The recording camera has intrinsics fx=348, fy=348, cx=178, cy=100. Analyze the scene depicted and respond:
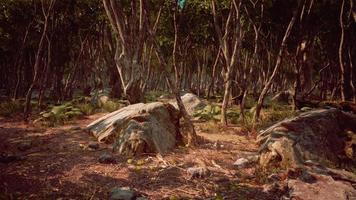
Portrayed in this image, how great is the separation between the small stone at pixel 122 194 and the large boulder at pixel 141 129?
87.9 inches

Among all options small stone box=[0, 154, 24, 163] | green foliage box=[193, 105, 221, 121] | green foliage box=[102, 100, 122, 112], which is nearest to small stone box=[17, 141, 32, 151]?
small stone box=[0, 154, 24, 163]

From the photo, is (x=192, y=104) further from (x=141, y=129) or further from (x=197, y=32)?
(x=197, y=32)

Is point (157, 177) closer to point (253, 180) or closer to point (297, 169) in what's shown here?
point (253, 180)

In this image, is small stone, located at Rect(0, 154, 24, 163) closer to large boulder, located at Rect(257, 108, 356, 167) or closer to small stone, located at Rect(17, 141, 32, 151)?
small stone, located at Rect(17, 141, 32, 151)

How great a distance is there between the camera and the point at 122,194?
5.75 metres

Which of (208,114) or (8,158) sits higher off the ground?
(208,114)

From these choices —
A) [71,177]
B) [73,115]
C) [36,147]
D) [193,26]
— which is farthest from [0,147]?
[193,26]

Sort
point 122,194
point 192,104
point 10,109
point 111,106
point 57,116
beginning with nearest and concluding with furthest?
1. point 122,194
2. point 57,116
3. point 10,109
4. point 111,106
5. point 192,104

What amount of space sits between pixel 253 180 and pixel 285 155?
3.77 ft

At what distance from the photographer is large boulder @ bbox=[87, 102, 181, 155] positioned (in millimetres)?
8281

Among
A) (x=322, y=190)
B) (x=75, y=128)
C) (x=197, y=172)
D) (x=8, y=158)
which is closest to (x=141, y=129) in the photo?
(x=197, y=172)

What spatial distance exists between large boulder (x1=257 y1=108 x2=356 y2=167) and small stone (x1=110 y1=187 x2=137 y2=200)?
→ 330cm

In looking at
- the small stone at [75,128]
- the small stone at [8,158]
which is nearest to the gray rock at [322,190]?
the small stone at [8,158]

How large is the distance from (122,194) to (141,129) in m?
2.84
